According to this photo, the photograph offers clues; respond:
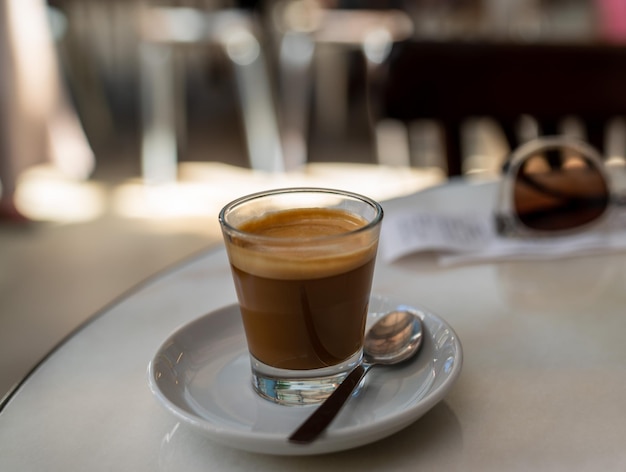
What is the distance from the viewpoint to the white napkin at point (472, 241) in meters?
0.62

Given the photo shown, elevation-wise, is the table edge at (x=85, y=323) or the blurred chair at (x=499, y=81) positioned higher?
the blurred chair at (x=499, y=81)

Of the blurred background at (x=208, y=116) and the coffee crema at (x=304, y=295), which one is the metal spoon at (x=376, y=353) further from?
the blurred background at (x=208, y=116)

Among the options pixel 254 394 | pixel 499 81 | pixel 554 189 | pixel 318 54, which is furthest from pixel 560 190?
pixel 318 54

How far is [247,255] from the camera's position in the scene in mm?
391

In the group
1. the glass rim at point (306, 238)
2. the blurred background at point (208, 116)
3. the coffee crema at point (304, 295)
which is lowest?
the blurred background at point (208, 116)

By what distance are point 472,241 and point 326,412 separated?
34 centimetres

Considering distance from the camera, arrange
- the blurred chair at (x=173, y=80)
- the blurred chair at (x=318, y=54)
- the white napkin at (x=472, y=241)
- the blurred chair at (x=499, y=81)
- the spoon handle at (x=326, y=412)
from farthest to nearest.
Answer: the blurred chair at (x=318, y=54) → the blurred chair at (x=173, y=80) → the blurred chair at (x=499, y=81) → the white napkin at (x=472, y=241) → the spoon handle at (x=326, y=412)

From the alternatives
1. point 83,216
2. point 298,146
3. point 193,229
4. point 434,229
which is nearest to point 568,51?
point 434,229

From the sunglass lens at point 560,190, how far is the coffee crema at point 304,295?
0.32m

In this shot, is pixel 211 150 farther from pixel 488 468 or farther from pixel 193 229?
pixel 488 468

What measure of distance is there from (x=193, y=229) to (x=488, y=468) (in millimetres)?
1577

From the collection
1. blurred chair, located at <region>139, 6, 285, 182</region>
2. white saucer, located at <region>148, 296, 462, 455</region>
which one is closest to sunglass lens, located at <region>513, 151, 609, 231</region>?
white saucer, located at <region>148, 296, 462, 455</region>

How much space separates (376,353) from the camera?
421mm

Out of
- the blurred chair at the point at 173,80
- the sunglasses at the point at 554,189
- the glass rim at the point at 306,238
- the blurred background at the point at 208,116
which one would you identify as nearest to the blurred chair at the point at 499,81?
the blurred background at the point at 208,116
